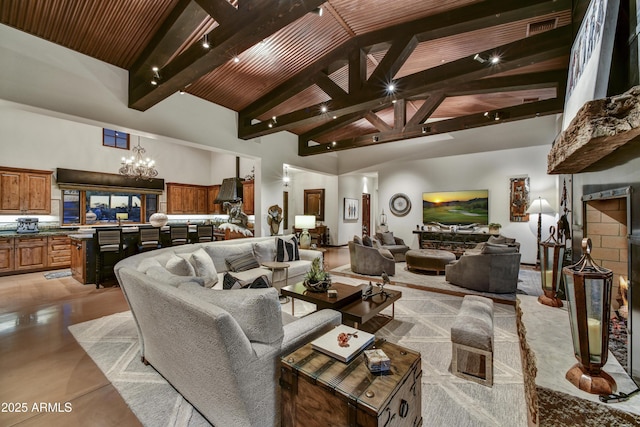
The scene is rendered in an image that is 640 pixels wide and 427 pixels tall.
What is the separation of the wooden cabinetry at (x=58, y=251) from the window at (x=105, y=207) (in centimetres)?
92

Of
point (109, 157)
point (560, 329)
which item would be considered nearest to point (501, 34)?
point (560, 329)

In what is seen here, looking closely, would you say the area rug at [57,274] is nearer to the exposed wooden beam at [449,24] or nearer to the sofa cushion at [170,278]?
the sofa cushion at [170,278]

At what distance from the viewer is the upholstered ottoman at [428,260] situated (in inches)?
211

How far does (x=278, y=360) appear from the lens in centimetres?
153

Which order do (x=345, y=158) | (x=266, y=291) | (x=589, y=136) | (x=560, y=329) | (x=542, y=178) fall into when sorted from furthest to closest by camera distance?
(x=345, y=158) → (x=542, y=178) → (x=560, y=329) → (x=266, y=291) → (x=589, y=136)

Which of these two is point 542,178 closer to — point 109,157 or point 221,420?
point 221,420

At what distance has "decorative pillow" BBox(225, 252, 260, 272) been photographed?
13.7ft

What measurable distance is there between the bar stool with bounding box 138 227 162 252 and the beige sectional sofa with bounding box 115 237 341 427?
12.2 ft

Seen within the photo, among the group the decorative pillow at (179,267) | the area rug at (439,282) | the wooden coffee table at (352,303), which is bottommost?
the area rug at (439,282)

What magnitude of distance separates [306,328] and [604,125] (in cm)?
200

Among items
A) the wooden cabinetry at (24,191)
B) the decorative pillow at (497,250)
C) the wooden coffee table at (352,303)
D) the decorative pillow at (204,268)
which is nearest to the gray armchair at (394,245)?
the decorative pillow at (497,250)

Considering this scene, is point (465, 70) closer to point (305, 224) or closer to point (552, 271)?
point (552, 271)

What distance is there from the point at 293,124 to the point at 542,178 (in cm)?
612

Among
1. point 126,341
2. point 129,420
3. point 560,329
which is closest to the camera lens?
point 129,420
